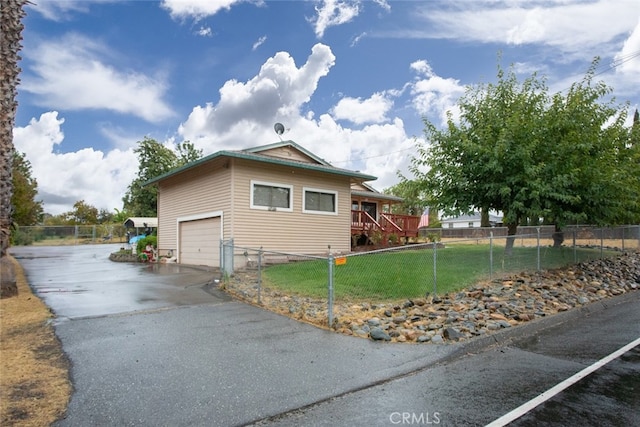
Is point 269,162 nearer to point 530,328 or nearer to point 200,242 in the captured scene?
point 200,242

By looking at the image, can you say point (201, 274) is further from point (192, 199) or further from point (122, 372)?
point (122, 372)

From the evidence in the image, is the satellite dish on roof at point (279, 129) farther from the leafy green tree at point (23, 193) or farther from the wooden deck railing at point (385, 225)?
the leafy green tree at point (23, 193)

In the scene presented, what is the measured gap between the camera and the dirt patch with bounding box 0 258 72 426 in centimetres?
331

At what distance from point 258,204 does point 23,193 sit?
1065 inches

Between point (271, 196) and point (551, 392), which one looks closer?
point (551, 392)

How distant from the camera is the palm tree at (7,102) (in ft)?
26.7

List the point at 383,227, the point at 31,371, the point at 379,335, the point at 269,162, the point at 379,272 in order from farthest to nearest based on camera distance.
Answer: the point at 383,227, the point at 269,162, the point at 379,272, the point at 379,335, the point at 31,371

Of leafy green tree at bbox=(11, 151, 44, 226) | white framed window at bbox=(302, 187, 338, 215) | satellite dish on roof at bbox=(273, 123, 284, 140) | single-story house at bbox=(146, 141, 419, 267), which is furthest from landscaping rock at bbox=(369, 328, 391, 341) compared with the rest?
leafy green tree at bbox=(11, 151, 44, 226)

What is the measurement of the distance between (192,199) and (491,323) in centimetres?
1317

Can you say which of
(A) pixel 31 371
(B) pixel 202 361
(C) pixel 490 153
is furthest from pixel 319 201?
(A) pixel 31 371

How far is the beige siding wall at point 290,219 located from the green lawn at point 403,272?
5.97ft

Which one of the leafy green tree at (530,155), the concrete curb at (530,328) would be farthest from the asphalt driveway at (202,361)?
the leafy green tree at (530,155)

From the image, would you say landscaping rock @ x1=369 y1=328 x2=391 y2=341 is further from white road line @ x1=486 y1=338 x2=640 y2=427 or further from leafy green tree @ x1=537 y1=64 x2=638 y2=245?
leafy green tree @ x1=537 y1=64 x2=638 y2=245

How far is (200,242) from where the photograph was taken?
52.2ft
